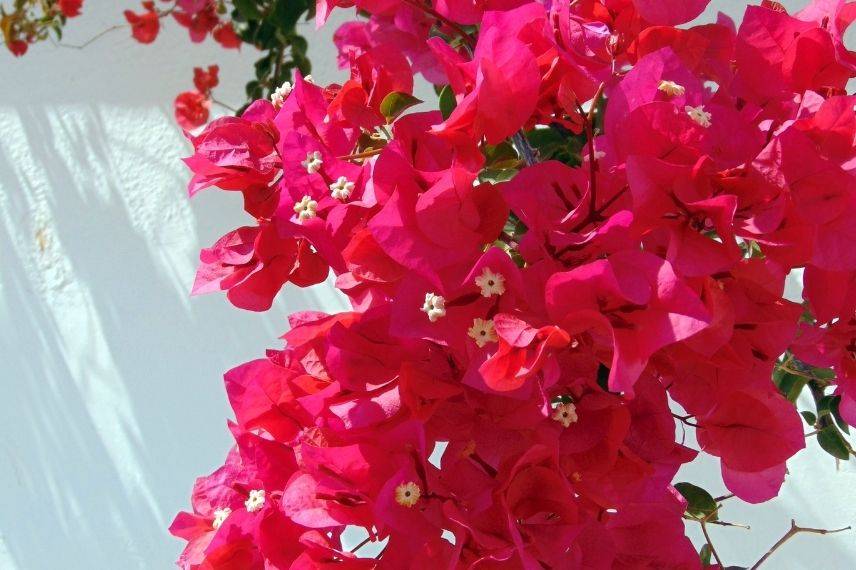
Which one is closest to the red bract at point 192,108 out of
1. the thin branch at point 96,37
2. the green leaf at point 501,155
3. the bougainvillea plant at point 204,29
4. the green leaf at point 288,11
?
the bougainvillea plant at point 204,29

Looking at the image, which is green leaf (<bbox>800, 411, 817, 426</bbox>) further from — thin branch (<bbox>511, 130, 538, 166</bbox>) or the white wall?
the white wall

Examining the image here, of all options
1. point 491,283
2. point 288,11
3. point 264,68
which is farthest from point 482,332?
point 264,68

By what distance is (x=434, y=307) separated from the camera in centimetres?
44

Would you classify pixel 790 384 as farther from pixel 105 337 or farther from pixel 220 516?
pixel 105 337

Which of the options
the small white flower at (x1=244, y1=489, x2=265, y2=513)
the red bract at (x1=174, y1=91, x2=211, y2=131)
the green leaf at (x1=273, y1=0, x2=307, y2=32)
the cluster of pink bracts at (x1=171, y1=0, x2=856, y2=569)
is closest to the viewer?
the cluster of pink bracts at (x1=171, y1=0, x2=856, y2=569)

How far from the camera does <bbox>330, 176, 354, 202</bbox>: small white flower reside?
501 mm

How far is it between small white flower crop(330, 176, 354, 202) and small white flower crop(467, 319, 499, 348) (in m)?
0.11

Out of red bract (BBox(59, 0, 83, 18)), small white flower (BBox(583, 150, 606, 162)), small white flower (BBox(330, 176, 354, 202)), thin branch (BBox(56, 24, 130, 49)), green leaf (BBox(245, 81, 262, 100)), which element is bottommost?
green leaf (BBox(245, 81, 262, 100))

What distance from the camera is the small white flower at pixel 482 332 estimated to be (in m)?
0.44

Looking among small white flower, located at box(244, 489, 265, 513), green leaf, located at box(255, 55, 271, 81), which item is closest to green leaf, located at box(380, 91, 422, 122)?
small white flower, located at box(244, 489, 265, 513)

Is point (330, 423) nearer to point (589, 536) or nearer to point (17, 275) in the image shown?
point (589, 536)

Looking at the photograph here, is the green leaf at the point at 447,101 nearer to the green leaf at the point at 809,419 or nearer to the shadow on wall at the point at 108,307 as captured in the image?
the green leaf at the point at 809,419

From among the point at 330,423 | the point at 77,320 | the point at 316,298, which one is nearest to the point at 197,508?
the point at 330,423

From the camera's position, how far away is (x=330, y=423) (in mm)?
503
